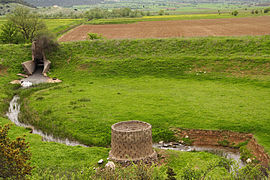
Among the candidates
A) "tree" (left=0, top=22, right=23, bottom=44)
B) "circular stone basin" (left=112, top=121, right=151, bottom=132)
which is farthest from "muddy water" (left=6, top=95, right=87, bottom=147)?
"tree" (left=0, top=22, right=23, bottom=44)

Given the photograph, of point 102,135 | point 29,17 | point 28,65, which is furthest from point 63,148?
point 29,17

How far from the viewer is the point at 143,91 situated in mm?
38625

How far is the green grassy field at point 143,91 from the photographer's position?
1038 inches

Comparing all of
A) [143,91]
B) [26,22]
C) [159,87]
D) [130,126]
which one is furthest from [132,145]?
[26,22]

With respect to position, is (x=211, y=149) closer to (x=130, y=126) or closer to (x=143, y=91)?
(x=130, y=126)

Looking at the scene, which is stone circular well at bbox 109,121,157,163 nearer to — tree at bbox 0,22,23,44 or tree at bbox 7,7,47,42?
tree at bbox 7,7,47,42

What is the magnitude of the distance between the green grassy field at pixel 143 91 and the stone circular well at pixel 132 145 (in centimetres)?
191

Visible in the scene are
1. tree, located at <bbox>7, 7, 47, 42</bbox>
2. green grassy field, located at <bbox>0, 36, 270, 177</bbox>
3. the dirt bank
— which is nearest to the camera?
the dirt bank

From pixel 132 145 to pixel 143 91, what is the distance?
60.9 ft

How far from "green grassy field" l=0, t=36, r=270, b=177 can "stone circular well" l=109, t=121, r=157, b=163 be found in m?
1.91

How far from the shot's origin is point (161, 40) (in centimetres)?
5681

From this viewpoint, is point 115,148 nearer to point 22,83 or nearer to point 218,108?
point 218,108

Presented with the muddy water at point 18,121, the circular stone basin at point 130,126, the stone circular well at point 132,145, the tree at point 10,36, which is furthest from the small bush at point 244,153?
the tree at point 10,36

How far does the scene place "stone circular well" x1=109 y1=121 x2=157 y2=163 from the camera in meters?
20.3
